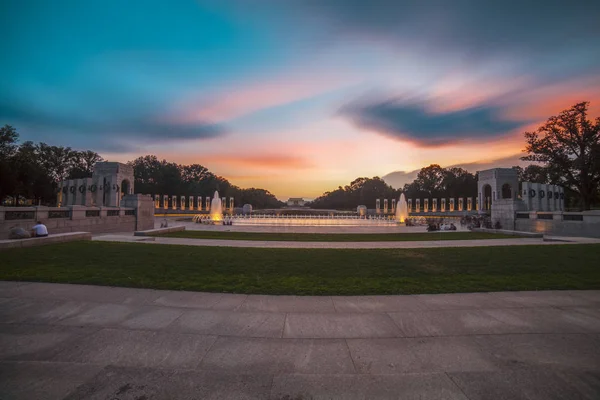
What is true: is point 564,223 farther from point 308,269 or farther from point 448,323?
point 448,323

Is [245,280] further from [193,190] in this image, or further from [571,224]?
[193,190]

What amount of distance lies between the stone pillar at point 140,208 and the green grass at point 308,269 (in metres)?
14.5

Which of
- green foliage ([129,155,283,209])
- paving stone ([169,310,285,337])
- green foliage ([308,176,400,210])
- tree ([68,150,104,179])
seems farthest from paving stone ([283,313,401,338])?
green foliage ([308,176,400,210])

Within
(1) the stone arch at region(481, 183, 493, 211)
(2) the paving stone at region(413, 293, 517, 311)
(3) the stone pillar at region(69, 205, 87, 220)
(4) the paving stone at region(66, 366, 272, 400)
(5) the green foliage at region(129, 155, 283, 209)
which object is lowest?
(2) the paving stone at region(413, 293, 517, 311)

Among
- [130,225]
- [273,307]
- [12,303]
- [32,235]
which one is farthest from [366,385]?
[130,225]

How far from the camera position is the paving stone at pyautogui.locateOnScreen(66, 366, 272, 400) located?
2949mm

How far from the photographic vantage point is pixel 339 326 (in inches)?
190

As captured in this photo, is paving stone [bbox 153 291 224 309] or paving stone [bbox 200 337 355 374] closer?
paving stone [bbox 200 337 355 374]

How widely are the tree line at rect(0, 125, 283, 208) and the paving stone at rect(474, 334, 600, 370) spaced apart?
61.5 m

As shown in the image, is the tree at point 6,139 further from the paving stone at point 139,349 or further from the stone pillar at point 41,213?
the paving stone at point 139,349

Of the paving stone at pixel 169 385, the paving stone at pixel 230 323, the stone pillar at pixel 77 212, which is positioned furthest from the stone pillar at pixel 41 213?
the paving stone at pixel 169 385

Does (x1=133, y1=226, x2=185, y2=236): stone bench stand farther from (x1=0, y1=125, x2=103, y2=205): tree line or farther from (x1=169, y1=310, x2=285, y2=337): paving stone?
(x1=0, y1=125, x2=103, y2=205): tree line

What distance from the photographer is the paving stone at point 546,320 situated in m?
4.65

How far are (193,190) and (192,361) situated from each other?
3535 inches
